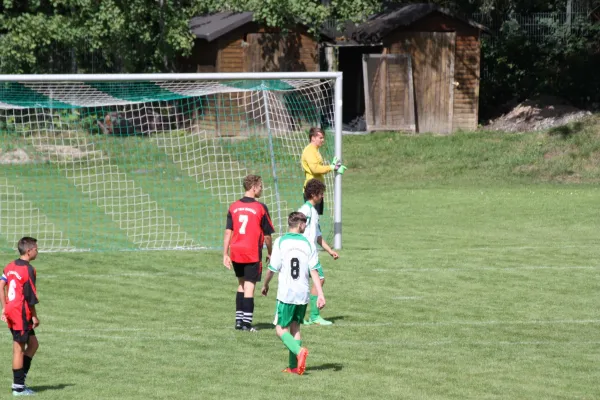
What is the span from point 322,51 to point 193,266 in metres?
20.9

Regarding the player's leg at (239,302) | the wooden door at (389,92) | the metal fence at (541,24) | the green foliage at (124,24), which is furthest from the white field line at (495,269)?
the metal fence at (541,24)

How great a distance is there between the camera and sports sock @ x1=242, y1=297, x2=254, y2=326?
1180 cm

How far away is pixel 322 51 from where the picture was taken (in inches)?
1422

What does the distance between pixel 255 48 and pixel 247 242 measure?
23.3m

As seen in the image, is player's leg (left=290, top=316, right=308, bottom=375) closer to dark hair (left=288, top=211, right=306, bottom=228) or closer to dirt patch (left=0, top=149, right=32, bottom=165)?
dark hair (left=288, top=211, right=306, bottom=228)

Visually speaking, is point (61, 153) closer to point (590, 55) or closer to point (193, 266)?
point (193, 266)

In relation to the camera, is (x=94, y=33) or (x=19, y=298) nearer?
(x=19, y=298)

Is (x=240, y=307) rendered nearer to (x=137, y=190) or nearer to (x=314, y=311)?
(x=314, y=311)

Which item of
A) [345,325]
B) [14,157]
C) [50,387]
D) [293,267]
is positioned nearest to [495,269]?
[345,325]

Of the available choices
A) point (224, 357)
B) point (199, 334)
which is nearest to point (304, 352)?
point (224, 357)

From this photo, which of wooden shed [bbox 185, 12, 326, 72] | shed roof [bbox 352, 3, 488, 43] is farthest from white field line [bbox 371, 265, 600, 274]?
wooden shed [bbox 185, 12, 326, 72]

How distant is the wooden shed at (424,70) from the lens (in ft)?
112

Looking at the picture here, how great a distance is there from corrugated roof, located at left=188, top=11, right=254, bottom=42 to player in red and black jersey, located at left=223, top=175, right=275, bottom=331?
22.4m

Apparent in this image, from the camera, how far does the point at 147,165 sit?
1030 inches
